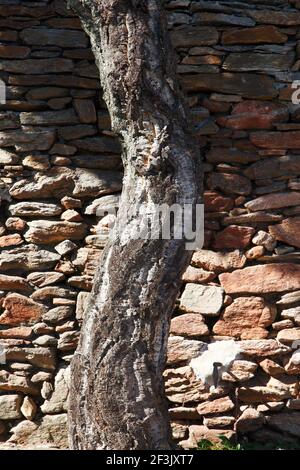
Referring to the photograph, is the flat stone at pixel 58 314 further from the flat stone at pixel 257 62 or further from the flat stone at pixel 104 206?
the flat stone at pixel 257 62

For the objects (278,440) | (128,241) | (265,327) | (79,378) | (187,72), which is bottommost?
(278,440)

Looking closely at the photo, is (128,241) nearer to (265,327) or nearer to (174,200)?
(174,200)

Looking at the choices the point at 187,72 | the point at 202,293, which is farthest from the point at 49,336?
the point at 187,72

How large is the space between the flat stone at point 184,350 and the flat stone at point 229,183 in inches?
31.5

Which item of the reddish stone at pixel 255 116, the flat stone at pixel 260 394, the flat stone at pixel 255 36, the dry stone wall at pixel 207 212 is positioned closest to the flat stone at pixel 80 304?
the dry stone wall at pixel 207 212

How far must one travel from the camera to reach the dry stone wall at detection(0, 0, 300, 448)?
3916mm

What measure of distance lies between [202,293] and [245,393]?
546 millimetres

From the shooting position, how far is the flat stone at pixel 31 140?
13.4 ft

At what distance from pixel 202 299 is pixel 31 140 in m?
1.23

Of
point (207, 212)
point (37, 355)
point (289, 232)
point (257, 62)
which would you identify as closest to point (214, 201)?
point (207, 212)

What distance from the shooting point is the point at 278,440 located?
12.6 ft

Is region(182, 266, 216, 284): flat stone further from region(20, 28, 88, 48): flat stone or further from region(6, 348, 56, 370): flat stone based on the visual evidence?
region(20, 28, 88, 48): flat stone

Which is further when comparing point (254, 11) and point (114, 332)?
point (254, 11)

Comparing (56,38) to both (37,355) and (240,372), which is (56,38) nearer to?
(37,355)
